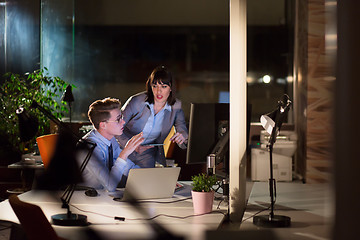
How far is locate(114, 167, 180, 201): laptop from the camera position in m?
3.14

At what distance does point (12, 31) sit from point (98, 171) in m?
4.49

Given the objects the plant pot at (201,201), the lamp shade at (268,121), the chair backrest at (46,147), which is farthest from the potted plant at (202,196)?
the chair backrest at (46,147)

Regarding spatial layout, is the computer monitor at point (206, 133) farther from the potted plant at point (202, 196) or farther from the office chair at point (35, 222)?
the office chair at point (35, 222)

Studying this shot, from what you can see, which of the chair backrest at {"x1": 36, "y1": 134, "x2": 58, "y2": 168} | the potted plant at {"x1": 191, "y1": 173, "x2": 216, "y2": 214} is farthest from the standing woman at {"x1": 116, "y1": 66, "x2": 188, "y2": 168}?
the potted plant at {"x1": 191, "y1": 173, "x2": 216, "y2": 214}

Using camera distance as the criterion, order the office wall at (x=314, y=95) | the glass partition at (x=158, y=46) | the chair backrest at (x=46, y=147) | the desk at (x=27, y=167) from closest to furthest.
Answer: the chair backrest at (x=46, y=147)
the desk at (x=27, y=167)
the office wall at (x=314, y=95)
the glass partition at (x=158, y=46)

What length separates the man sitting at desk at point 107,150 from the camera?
142 inches

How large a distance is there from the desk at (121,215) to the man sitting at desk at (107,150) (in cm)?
15

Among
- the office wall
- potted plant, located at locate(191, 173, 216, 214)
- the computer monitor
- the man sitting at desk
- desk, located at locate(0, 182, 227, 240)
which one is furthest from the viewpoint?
the office wall

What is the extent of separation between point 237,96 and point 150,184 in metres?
0.78

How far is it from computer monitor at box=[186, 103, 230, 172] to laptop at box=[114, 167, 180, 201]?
0.58ft

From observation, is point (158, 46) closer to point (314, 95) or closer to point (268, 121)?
point (314, 95)

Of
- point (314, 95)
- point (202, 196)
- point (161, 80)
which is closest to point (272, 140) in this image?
point (202, 196)

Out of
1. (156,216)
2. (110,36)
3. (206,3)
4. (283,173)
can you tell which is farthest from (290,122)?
(156,216)

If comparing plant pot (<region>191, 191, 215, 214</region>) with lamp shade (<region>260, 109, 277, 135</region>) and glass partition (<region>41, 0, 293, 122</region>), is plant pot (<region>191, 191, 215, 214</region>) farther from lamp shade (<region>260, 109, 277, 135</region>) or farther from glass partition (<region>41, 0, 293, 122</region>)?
glass partition (<region>41, 0, 293, 122</region>)
